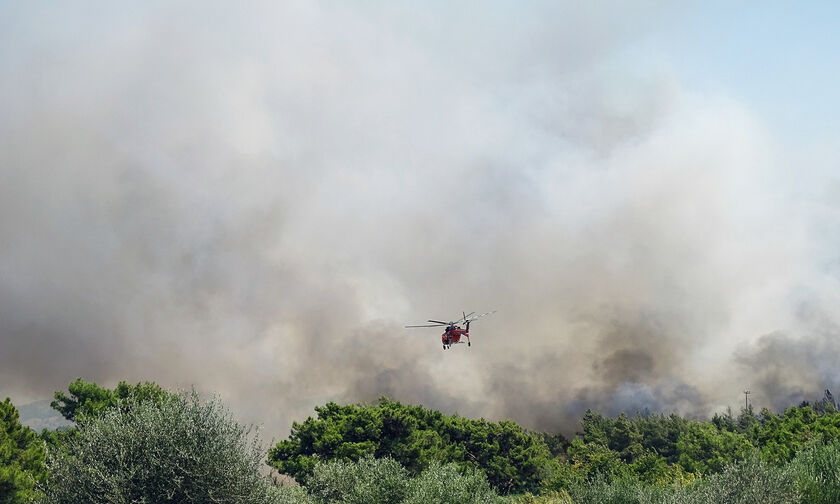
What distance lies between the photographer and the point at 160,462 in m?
43.4

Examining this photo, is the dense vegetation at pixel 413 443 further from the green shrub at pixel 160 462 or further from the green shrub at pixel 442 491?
the green shrub at pixel 160 462

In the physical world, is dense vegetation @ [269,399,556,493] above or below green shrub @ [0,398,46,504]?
above

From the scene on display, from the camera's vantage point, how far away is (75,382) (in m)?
93.6

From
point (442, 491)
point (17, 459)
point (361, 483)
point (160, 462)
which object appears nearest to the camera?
point (160, 462)

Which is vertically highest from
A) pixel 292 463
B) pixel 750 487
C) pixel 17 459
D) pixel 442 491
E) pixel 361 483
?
pixel 292 463

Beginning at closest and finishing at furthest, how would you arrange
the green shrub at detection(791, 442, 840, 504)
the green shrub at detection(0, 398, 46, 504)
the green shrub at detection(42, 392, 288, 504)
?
the green shrub at detection(42, 392, 288, 504) → the green shrub at detection(791, 442, 840, 504) → the green shrub at detection(0, 398, 46, 504)

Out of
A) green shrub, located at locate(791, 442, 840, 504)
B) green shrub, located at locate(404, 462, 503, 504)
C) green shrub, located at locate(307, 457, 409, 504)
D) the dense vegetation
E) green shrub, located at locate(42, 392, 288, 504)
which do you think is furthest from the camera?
the dense vegetation

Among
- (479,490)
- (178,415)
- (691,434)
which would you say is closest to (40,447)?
(178,415)

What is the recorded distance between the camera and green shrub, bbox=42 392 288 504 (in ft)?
141

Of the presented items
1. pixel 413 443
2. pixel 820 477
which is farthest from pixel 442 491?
pixel 413 443

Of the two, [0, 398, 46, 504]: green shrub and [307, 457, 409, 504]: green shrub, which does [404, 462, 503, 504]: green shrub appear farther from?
[0, 398, 46, 504]: green shrub

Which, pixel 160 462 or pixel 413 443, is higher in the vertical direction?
pixel 413 443

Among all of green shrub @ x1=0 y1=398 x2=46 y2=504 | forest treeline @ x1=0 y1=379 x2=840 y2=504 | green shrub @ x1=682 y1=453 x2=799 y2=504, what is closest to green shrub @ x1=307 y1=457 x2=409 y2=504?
forest treeline @ x1=0 y1=379 x2=840 y2=504

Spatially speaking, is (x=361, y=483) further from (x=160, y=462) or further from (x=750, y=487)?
(x=750, y=487)
